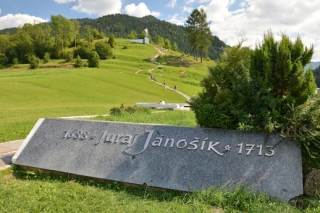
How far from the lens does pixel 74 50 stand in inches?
2825

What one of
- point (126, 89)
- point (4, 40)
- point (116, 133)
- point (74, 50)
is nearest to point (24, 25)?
point (4, 40)

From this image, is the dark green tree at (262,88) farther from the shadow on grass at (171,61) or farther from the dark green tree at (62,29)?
the dark green tree at (62,29)

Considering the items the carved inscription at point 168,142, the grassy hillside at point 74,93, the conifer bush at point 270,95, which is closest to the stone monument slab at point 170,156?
the carved inscription at point 168,142

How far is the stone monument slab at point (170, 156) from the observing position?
424cm

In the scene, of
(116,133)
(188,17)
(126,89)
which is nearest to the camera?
(116,133)

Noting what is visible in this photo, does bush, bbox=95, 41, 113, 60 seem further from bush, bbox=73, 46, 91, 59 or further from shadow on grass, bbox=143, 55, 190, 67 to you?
shadow on grass, bbox=143, 55, 190, 67

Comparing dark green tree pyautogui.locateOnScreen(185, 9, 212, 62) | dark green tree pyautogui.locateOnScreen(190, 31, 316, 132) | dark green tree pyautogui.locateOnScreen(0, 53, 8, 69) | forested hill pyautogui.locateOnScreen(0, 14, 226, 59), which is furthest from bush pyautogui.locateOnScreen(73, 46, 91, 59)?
forested hill pyautogui.locateOnScreen(0, 14, 226, 59)

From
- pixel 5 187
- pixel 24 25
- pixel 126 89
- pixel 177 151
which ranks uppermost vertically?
pixel 24 25

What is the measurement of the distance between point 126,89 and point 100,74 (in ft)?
31.4

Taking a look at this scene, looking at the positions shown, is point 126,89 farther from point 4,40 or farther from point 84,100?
point 4,40

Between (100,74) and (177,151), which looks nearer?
(177,151)

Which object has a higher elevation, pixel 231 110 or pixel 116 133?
pixel 231 110

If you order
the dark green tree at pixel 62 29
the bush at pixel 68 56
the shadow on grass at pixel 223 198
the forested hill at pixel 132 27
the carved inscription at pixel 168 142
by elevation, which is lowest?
the bush at pixel 68 56

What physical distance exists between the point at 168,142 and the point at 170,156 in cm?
31
